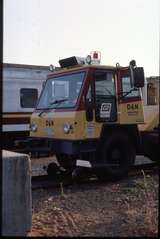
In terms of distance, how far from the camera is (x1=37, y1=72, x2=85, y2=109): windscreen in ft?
30.9

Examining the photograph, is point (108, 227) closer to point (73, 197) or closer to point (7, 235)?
point (7, 235)

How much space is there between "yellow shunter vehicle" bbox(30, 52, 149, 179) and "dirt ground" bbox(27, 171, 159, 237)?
583 millimetres

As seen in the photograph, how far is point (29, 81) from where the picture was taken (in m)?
15.6

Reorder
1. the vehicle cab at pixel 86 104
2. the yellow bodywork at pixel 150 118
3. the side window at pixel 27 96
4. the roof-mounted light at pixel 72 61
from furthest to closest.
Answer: the side window at pixel 27 96, the yellow bodywork at pixel 150 118, the roof-mounted light at pixel 72 61, the vehicle cab at pixel 86 104

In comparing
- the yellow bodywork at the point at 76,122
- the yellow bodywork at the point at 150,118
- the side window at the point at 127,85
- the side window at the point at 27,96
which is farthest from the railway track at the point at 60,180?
the side window at the point at 27,96

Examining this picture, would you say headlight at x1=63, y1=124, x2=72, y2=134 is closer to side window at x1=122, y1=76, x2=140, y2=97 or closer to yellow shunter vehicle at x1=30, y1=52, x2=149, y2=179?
yellow shunter vehicle at x1=30, y1=52, x2=149, y2=179

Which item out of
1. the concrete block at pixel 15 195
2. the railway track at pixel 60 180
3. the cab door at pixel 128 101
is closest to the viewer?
the concrete block at pixel 15 195

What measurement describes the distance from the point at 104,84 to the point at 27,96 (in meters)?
6.58

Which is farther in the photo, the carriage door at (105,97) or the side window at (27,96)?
the side window at (27,96)

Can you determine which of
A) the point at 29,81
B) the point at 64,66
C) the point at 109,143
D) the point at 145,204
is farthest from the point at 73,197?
the point at 29,81

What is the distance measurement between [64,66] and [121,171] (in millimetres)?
2500

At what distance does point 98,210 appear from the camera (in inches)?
270

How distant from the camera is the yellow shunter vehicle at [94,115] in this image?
9180mm

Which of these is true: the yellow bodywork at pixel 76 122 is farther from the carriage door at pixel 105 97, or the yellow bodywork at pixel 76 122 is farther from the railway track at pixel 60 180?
the railway track at pixel 60 180
